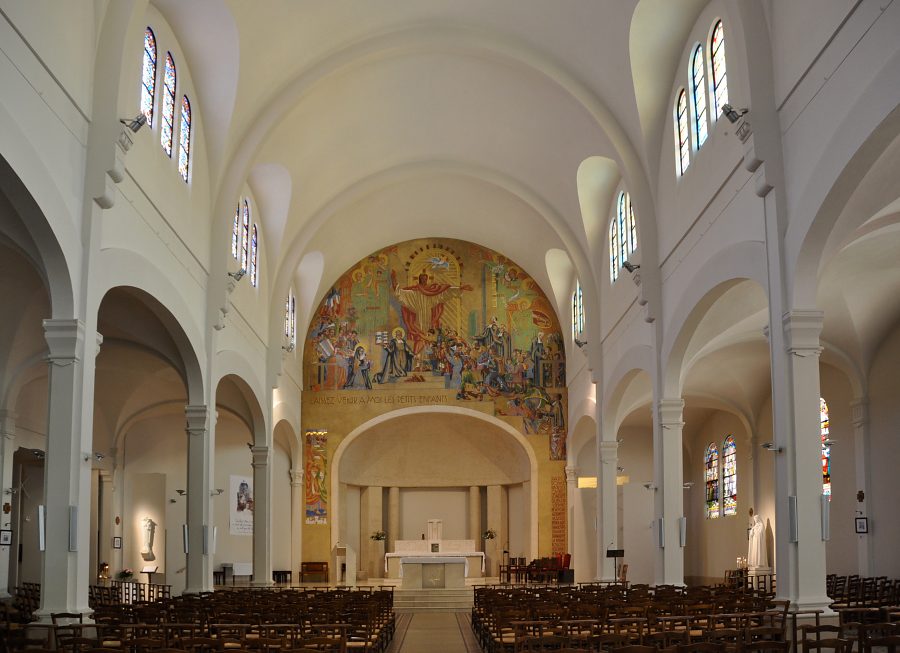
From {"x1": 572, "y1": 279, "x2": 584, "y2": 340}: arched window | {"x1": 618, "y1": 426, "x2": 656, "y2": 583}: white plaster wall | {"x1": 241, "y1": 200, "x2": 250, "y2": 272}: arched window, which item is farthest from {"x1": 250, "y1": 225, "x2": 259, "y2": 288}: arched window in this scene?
{"x1": 618, "y1": 426, "x2": 656, "y2": 583}: white plaster wall

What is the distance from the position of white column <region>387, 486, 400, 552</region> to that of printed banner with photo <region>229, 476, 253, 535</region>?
4.50 meters

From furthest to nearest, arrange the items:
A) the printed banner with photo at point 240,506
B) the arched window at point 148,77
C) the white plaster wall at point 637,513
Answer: the white plaster wall at point 637,513
the printed banner with photo at point 240,506
the arched window at point 148,77

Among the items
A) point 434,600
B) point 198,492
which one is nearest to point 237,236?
point 198,492

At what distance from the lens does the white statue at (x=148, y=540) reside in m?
30.1

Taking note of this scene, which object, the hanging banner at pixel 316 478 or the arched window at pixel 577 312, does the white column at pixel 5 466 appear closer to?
the hanging banner at pixel 316 478

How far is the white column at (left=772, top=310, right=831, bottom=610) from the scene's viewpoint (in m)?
11.9

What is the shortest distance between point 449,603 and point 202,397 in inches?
353

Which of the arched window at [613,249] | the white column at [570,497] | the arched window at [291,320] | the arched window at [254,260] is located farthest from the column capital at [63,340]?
the white column at [570,497]

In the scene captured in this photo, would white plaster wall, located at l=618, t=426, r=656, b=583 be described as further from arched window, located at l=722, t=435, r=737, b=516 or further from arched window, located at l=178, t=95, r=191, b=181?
arched window, located at l=178, t=95, r=191, b=181

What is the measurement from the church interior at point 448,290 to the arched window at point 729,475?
18cm

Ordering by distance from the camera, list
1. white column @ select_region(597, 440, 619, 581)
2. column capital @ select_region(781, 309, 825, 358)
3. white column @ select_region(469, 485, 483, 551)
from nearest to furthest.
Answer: column capital @ select_region(781, 309, 825, 358) < white column @ select_region(597, 440, 619, 581) < white column @ select_region(469, 485, 483, 551)

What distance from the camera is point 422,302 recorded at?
108 feet

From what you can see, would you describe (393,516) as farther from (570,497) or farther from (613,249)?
(613,249)

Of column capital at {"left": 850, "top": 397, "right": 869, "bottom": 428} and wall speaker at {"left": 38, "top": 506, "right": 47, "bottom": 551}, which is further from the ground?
column capital at {"left": 850, "top": 397, "right": 869, "bottom": 428}
